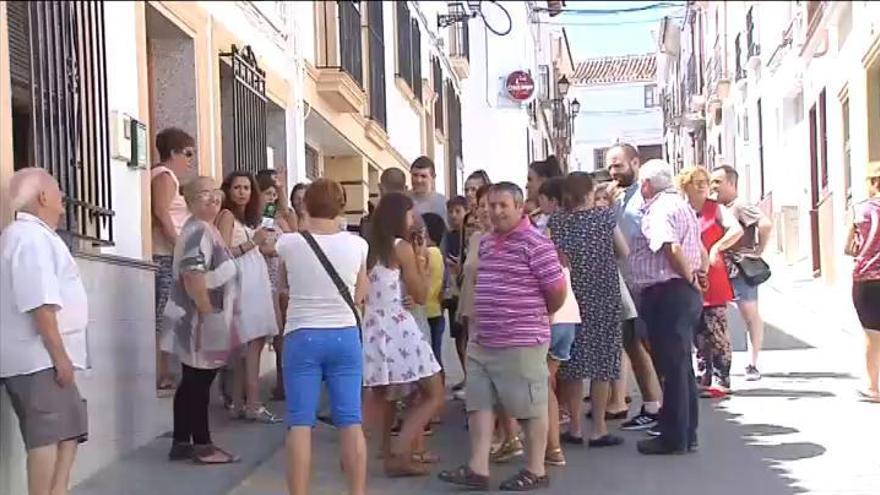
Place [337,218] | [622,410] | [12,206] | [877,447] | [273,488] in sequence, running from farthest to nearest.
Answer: [622,410] < [877,447] < [273,488] < [337,218] < [12,206]

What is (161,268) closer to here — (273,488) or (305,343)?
(273,488)

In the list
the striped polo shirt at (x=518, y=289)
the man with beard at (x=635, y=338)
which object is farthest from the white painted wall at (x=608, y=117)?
the striped polo shirt at (x=518, y=289)

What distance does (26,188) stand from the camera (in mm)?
5297

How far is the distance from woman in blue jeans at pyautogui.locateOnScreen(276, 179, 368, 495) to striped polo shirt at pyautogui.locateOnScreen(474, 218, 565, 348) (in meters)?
0.73

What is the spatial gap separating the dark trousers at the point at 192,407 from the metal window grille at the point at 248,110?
321 centimetres

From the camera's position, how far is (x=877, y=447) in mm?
7176

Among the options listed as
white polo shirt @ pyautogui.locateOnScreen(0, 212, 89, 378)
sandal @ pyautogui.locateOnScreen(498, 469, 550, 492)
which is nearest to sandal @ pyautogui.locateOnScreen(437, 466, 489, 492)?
sandal @ pyautogui.locateOnScreen(498, 469, 550, 492)

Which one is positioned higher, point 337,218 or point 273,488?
point 337,218

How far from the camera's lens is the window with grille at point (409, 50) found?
1842cm

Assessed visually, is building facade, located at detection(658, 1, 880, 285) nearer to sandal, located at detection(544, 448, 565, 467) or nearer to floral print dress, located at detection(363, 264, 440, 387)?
sandal, located at detection(544, 448, 565, 467)

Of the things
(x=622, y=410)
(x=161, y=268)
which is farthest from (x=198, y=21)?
(x=622, y=410)

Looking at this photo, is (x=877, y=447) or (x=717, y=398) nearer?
(x=877, y=447)

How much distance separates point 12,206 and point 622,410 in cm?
450

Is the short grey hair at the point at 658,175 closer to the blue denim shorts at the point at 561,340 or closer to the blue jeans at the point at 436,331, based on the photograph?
the blue denim shorts at the point at 561,340
